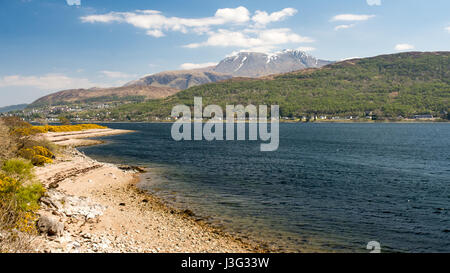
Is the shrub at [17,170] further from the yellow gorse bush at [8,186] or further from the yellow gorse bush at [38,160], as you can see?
the yellow gorse bush at [38,160]

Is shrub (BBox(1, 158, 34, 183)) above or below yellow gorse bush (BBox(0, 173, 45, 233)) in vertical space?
above

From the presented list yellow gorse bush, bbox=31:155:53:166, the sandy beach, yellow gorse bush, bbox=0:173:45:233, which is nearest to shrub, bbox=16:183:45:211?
yellow gorse bush, bbox=0:173:45:233

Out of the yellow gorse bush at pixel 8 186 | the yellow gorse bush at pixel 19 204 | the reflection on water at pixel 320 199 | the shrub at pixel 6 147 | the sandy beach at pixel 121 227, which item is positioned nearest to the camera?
the yellow gorse bush at pixel 19 204

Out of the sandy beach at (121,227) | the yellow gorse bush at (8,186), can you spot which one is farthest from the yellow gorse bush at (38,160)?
the yellow gorse bush at (8,186)

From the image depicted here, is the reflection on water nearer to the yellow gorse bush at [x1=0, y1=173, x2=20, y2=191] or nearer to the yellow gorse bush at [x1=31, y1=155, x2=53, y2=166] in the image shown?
Answer: the yellow gorse bush at [x1=0, y1=173, x2=20, y2=191]

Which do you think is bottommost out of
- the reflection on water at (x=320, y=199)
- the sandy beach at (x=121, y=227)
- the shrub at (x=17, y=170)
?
the reflection on water at (x=320, y=199)

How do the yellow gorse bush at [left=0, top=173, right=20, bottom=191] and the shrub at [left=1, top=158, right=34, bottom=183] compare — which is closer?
the yellow gorse bush at [left=0, top=173, right=20, bottom=191]

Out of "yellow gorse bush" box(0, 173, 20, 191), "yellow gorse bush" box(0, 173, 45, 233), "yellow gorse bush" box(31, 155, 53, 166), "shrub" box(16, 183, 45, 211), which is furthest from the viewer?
"yellow gorse bush" box(31, 155, 53, 166)

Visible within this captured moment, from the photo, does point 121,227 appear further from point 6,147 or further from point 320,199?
point 6,147

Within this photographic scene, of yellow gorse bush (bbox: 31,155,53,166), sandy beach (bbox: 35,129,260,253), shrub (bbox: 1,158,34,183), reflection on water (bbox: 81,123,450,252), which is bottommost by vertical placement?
reflection on water (bbox: 81,123,450,252)

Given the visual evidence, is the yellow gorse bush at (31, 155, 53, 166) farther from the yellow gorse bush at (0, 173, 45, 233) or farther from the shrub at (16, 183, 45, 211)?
the yellow gorse bush at (0, 173, 45, 233)

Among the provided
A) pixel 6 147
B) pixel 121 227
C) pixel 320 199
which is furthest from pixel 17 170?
pixel 320 199

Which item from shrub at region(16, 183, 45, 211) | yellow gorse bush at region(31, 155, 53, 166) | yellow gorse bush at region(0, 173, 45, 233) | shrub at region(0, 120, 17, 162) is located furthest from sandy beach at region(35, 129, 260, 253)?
yellow gorse bush at region(31, 155, 53, 166)

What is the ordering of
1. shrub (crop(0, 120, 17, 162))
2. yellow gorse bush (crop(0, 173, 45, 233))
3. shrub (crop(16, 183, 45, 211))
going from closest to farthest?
yellow gorse bush (crop(0, 173, 45, 233))
shrub (crop(16, 183, 45, 211))
shrub (crop(0, 120, 17, 162))
